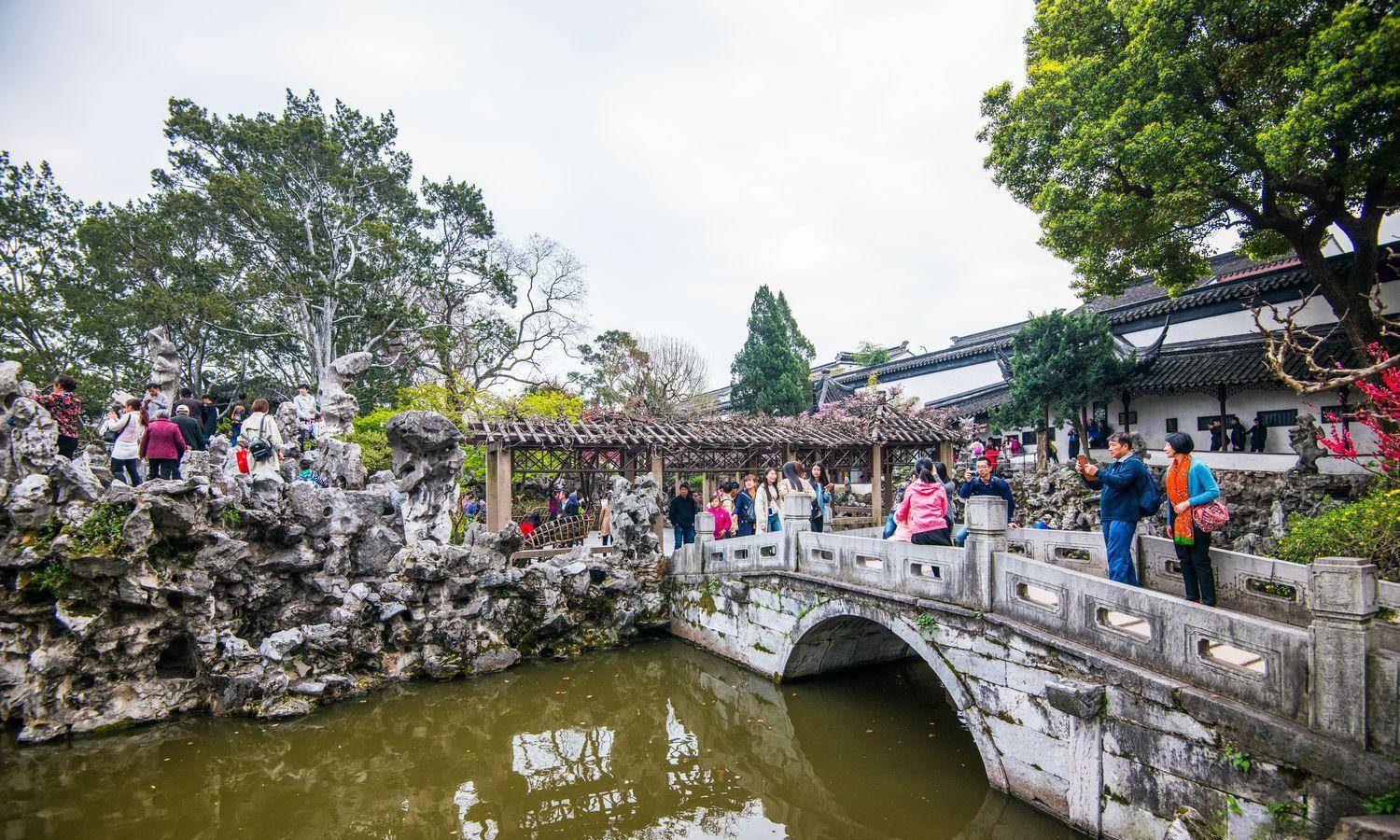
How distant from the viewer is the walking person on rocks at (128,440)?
8297mm

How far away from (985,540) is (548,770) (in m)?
5.33

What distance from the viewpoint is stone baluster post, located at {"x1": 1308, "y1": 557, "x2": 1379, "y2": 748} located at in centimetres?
333

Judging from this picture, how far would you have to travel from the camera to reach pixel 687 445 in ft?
41.5

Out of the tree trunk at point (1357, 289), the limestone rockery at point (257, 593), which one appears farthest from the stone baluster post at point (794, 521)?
the tree trunk at point (1357, 289)

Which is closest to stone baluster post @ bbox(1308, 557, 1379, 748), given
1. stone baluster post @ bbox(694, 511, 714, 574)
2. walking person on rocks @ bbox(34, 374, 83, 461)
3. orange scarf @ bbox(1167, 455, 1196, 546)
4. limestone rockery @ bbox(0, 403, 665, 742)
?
orange scarf @ bbox(1167, 455, 1196, 546)

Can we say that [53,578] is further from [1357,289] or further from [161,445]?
[1357,289]

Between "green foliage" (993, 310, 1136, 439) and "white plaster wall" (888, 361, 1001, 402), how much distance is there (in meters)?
5.55

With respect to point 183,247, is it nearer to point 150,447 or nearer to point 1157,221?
point 150,447

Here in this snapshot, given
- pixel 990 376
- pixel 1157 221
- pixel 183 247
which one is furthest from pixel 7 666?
pixel 990 376

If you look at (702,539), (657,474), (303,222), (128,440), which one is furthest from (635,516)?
(303,222)

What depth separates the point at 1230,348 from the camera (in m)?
13.5

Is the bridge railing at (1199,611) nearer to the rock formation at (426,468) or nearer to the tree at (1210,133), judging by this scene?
the tree at (1210,133)

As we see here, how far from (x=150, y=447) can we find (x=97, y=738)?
3.60 meters

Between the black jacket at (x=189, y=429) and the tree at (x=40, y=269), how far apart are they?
15.0 m
